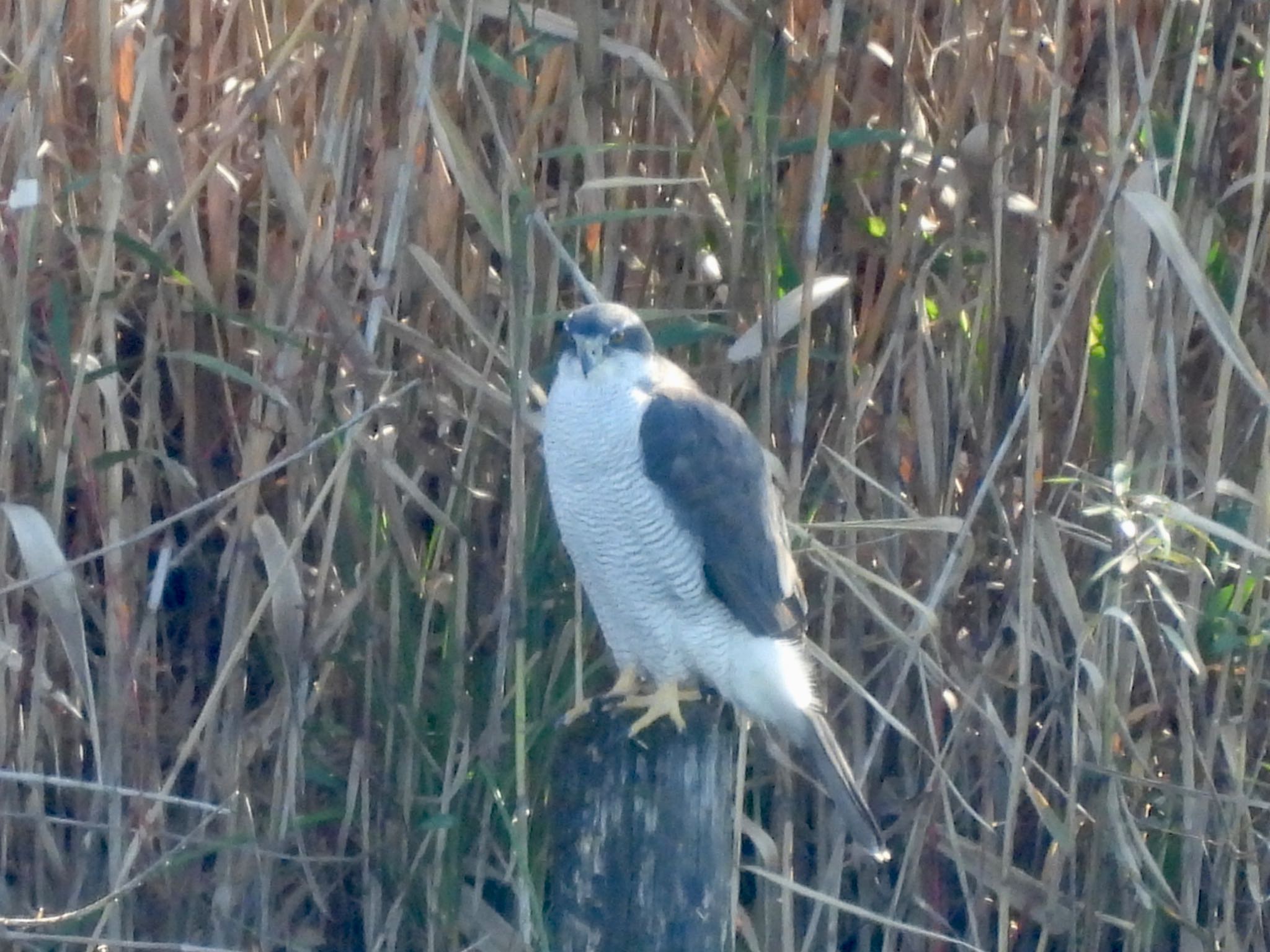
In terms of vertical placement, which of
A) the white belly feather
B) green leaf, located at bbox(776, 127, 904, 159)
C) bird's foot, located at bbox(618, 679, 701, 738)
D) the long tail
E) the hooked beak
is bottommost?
the long tail

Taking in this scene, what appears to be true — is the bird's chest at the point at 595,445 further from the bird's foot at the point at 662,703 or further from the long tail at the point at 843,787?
the long tail at the point at 843,787

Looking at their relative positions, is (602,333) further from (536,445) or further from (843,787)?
(843,787)

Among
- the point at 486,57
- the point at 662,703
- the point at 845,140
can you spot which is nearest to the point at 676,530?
the point at 662,703

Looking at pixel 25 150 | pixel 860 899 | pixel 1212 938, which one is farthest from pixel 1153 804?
pixel 25 150

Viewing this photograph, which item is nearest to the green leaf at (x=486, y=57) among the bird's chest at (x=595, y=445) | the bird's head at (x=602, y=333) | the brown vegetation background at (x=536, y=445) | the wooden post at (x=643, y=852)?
the brown vegetation background at (x=536, y=445)

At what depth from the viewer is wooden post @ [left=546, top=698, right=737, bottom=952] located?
158 cm

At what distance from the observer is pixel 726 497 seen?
6.57 ft

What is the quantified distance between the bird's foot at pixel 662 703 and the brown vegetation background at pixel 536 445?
13 cm

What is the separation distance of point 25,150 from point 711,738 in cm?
120

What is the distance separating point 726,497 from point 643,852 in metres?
0.57

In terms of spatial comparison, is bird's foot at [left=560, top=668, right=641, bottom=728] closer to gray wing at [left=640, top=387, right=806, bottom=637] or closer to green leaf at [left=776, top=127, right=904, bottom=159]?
gray wing at [left=640, top=387, right=806, bottom=637]

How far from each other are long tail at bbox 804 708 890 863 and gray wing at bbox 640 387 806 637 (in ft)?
0.49

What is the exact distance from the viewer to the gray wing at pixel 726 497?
1.99m

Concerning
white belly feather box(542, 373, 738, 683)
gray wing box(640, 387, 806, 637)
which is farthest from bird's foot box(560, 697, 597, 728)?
gray wing box(640, 387, 806, 637)
